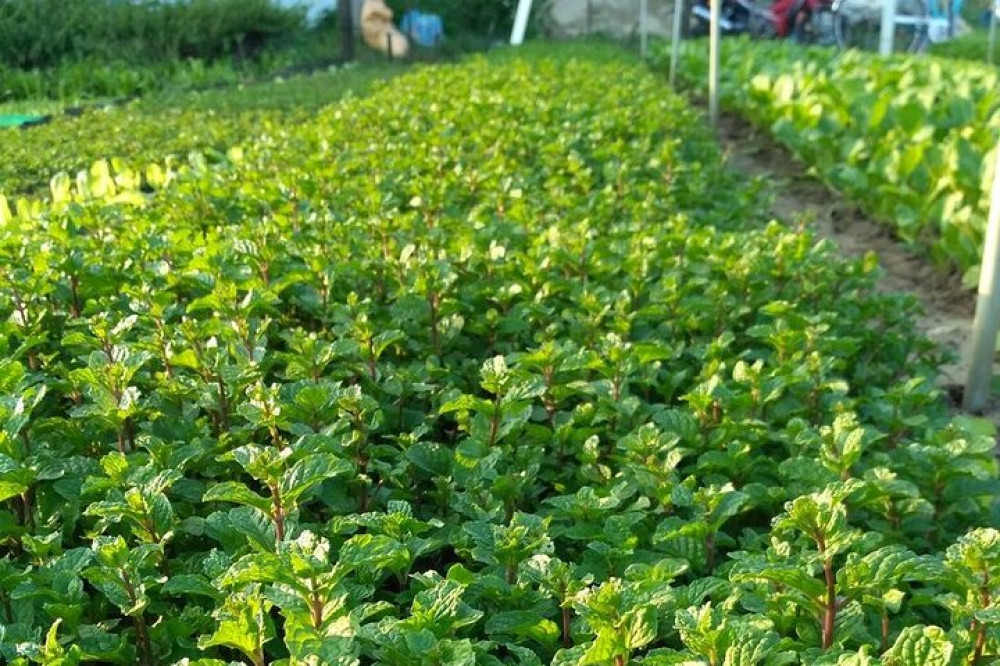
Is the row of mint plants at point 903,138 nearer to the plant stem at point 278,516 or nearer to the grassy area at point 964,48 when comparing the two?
the plant stem at point 278,516

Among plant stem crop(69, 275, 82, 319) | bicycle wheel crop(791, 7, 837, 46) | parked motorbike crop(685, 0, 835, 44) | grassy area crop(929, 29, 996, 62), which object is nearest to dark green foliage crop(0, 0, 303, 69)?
parked motorbike crop(685, 0, 835, 44)

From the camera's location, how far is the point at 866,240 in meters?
6.43

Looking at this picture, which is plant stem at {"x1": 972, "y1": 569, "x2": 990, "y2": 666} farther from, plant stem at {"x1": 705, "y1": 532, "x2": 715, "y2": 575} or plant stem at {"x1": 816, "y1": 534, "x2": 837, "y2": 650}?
plant stem at {"x1": 705, "y1": 532, "x2": 715, "y2": 575}

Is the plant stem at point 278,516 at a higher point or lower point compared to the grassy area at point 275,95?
lower

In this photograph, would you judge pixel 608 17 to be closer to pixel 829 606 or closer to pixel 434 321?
pixel 434 321

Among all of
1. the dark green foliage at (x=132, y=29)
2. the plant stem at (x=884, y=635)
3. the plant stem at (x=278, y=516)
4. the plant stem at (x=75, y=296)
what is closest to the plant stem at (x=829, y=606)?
the plant stem at (x=884, y=635)

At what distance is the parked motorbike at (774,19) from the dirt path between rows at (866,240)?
46.4 feet

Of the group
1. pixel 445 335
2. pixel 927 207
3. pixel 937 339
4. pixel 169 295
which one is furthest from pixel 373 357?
pixel 927 207

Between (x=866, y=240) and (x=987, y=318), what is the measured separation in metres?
2.84

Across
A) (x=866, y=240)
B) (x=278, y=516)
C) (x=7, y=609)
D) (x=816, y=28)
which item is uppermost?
(x=816, y=28)

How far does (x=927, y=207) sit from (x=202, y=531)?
474cm

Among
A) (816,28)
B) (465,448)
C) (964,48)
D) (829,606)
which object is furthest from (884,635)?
(816,28)

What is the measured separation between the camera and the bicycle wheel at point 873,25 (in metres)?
21.2

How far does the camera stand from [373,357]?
103 inches
